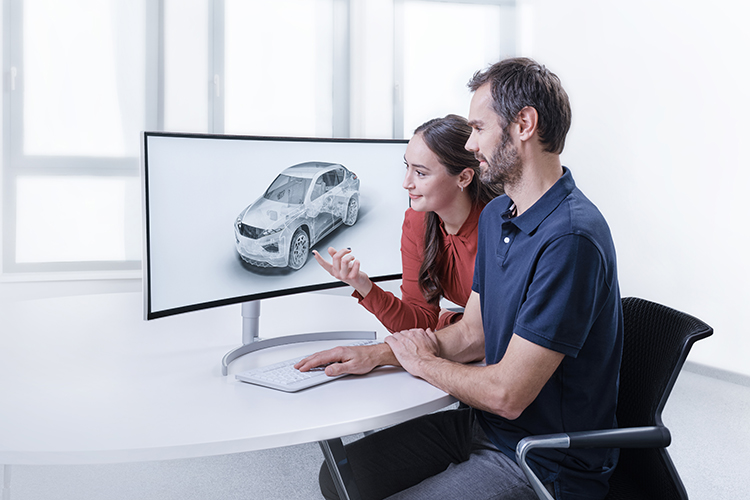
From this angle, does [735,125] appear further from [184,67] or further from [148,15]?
[148,15]

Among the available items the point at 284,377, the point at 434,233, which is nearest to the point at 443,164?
the point at 434,233

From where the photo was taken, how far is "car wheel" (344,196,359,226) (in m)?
1.61

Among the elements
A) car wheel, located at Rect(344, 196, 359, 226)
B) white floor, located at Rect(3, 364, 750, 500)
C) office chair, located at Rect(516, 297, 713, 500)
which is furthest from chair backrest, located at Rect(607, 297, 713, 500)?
white floor, located at Rect(3, 364, 750, 500)

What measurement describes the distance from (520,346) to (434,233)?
67cm

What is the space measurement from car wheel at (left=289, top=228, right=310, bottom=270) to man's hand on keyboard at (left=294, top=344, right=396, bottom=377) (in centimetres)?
33

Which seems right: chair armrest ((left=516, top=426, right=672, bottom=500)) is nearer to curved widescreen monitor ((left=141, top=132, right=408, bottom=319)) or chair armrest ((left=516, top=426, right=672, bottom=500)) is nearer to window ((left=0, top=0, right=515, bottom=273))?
curved widescreen monitor ((left=141, top=132, right=408, bottom=319))

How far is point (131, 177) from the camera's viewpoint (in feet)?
12.0

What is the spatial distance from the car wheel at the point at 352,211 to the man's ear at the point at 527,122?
0.56 m

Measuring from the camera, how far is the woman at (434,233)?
1.55 m

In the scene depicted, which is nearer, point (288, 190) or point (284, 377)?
point (284, 377)

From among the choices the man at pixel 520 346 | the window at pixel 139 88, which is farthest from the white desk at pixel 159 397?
the window at pixel 139 88

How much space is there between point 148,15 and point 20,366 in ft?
9.62

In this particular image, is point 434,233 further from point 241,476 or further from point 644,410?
point 241,476

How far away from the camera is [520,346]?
1041mm
